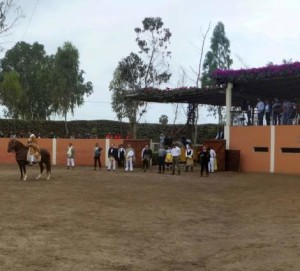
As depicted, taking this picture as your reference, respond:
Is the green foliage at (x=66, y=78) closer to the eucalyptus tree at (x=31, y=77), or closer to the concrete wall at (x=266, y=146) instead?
the eucalyptus tree at (x=31, y=77)

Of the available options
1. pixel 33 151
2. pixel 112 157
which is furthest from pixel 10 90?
pixel 33 151

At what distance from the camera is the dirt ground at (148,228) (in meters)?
7.78

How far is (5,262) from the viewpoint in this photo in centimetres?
748

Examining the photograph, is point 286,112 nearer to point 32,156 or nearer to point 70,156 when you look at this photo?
point 70,156

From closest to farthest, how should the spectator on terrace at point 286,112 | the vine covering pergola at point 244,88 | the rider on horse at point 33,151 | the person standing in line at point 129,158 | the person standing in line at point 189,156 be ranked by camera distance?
the rider on horse at point 33,151, the vine covering pergola at point 244,88, the spectator on terrace at point 286,112, the person standing in line at point 189,156, the person standing in line at point 129,158

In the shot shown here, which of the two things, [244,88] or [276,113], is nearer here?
[276,113]

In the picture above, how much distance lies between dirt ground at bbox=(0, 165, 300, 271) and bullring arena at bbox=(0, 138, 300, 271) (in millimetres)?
15

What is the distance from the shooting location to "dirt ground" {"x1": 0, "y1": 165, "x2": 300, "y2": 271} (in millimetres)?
7777

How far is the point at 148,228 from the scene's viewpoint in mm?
10656

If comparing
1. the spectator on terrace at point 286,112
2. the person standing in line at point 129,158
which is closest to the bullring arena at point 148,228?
the spectator on terrace at point 286,112

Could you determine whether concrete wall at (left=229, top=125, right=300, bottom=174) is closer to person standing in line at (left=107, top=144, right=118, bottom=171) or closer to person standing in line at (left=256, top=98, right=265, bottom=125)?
person standing in line at (left=256, top=98, right=265, bottom=125)

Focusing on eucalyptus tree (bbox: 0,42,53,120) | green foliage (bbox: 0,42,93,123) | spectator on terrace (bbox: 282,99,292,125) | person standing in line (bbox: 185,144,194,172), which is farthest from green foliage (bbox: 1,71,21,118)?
spectator on terrace (bbox: 282,99,292,125)

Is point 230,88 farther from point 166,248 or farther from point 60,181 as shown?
point 166,248

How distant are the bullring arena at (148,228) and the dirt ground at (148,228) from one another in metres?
0.01
